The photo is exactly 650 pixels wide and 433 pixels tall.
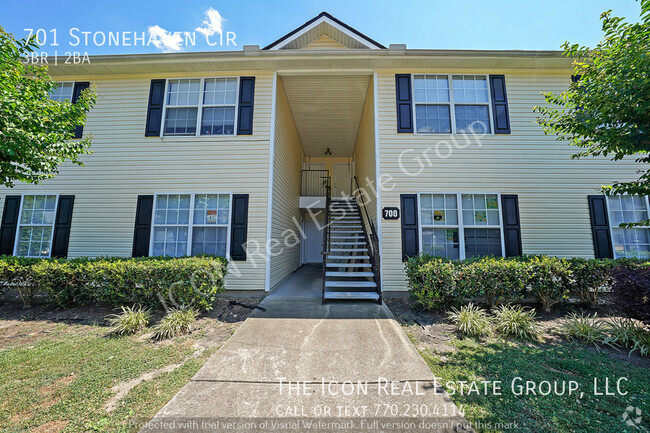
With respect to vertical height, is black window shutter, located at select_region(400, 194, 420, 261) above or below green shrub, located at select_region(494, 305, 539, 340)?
above

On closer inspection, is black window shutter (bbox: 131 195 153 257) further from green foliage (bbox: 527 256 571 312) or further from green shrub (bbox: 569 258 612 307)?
green shrub (bbox: 569 258 612 307)

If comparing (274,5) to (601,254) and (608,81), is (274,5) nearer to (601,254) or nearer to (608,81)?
(608,81)

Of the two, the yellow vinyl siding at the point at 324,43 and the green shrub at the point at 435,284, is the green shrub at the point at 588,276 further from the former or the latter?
the yellow vinyl siding at the point at 324,43

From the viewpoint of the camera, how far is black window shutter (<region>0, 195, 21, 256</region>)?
250 inches

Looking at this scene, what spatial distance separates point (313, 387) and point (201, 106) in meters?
6.79

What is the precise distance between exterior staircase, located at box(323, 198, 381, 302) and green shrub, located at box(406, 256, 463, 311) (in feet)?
3.02

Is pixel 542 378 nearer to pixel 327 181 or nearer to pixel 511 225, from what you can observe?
pixel 511 225

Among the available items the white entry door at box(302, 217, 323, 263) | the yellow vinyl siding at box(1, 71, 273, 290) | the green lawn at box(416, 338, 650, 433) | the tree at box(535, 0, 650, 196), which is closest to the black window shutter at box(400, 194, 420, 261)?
the green lawn at box(416, 338, 650, 433)

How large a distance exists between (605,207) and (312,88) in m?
8.17

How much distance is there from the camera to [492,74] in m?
6.63

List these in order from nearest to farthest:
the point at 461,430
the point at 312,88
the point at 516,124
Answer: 1. the point at 461,430
2. the point at 516,124
3. the point at 312,88

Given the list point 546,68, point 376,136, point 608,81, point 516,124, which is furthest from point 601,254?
point 376,136

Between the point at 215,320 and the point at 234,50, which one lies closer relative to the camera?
the point at 215,320

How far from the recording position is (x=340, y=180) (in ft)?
41.3
